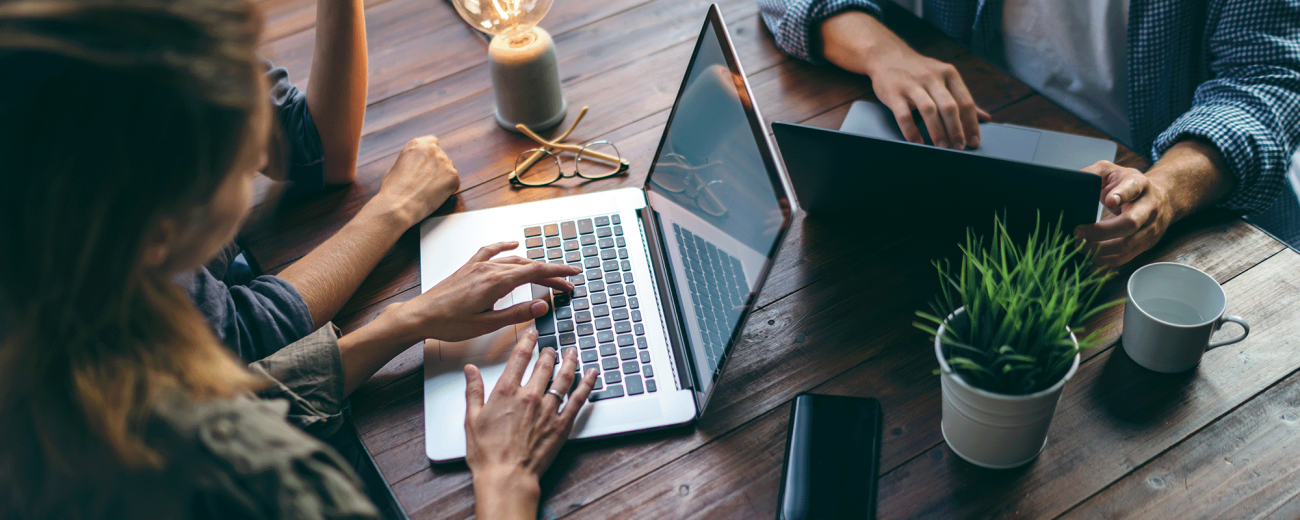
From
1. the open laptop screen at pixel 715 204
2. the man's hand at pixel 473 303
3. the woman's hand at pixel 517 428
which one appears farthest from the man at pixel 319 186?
the open laptop screen at pixel 715 204

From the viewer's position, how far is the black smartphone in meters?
0.66

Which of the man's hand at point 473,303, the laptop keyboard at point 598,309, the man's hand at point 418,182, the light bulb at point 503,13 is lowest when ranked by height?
the laptop keyboard at point 598,309

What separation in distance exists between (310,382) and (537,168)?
0.45 metres

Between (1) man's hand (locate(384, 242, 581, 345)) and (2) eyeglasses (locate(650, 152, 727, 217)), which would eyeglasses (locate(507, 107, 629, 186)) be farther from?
(1) man's hand (locate(384, 242, 581, 345))

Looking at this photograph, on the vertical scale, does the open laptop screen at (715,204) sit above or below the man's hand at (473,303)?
above

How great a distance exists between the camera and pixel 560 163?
109cm

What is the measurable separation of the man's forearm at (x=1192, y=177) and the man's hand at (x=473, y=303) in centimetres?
69

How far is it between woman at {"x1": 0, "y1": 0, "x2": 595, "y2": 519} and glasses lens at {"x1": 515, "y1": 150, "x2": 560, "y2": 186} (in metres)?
0.56

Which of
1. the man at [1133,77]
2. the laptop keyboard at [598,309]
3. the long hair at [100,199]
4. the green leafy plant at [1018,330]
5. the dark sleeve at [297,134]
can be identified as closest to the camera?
the long hair at [100,199]

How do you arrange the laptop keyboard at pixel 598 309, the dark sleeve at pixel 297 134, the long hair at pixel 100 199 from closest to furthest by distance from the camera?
the long hair at pixel 100 199 → the laptop keyboard at pixel 598 309 → the dark sleeve at pixel 297 134

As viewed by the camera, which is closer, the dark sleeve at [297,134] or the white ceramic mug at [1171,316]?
the white ceramic mug at [1171,316]

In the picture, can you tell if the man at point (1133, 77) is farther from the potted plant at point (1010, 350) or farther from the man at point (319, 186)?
the man at point (319, 186)

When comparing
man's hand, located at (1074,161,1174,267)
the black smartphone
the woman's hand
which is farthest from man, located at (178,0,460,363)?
man's hand, located at (1074,161,1174,267)

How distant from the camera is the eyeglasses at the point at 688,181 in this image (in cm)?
A: 81
